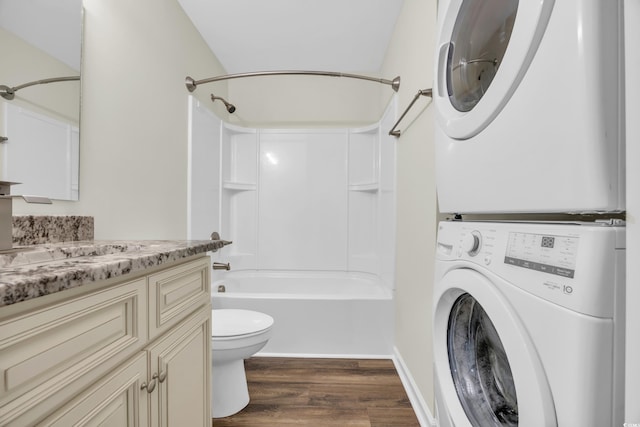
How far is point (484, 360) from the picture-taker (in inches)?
34.1

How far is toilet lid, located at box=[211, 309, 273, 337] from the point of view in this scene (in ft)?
5.07

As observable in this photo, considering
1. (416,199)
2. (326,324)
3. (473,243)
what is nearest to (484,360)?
(473,243)

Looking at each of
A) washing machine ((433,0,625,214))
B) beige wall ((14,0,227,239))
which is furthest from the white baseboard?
beige wall ((14,0,227,239))

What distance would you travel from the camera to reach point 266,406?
1.63 metres

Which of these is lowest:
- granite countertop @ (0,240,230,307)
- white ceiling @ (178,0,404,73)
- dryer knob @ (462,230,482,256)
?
granite countertop @ (0,240,230,307)

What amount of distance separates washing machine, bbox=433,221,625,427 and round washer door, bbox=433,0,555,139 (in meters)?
0.28

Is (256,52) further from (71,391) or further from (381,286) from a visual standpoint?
(71,391)

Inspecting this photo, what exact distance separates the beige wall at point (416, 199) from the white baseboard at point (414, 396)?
0.04m

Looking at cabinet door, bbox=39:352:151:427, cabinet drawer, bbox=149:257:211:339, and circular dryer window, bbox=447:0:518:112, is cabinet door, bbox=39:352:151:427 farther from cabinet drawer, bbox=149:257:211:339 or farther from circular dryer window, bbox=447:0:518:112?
circular dryer window, bbox=447:0:518:112

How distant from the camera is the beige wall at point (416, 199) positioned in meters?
1.47

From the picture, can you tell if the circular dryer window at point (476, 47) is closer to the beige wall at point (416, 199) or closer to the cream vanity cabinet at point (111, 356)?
the beige wall at point (416, 199)

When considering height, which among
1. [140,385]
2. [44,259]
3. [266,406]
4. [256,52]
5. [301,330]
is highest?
[256,52]

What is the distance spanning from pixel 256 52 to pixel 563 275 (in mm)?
2703

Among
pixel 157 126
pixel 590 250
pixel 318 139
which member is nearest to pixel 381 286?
pixel 318 139
